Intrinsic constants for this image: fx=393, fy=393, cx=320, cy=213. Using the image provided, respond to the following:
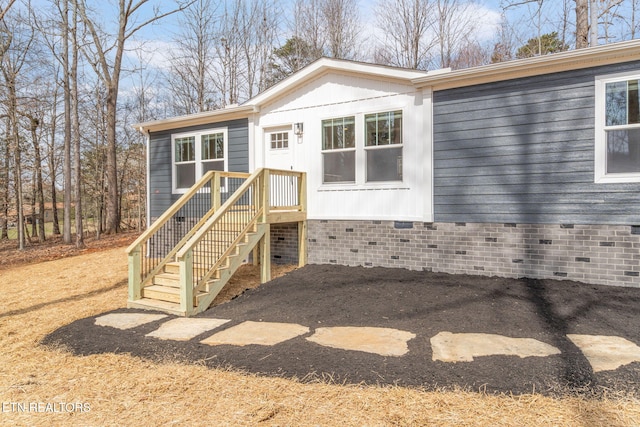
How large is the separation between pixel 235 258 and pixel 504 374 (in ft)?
11.8

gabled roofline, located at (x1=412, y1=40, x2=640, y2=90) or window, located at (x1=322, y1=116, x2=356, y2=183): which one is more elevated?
gabled roofline, located at (x1=412, y1=40, x2=640, y2=90)

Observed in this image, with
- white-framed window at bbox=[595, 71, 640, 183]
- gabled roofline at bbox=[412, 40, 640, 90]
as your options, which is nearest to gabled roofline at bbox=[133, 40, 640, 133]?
gabled roofline at bbox=[412, 40, 640, 90]

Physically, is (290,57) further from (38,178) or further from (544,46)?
(38,178)

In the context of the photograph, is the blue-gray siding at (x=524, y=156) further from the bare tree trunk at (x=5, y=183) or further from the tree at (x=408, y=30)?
the bare tree trunk at (x=5, y=183)

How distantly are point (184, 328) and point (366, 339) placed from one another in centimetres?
195

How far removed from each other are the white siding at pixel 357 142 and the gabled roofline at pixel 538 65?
1.15 ft

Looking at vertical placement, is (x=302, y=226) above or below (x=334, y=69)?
below

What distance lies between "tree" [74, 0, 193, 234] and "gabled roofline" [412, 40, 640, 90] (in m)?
11.9

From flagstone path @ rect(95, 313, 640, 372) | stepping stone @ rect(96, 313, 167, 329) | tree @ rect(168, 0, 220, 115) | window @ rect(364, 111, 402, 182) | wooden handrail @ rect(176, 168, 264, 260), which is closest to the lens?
flagstone path @ rect(95, 313, 640, 372)

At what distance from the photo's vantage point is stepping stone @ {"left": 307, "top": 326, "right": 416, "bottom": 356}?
10.9 ft

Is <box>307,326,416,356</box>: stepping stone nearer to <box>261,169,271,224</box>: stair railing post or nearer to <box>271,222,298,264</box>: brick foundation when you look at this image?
<box>261,169,271,224</box>: stair railing post

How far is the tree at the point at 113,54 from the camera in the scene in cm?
1403

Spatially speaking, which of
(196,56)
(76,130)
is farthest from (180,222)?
(196,56)

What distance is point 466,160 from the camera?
5934 mm
